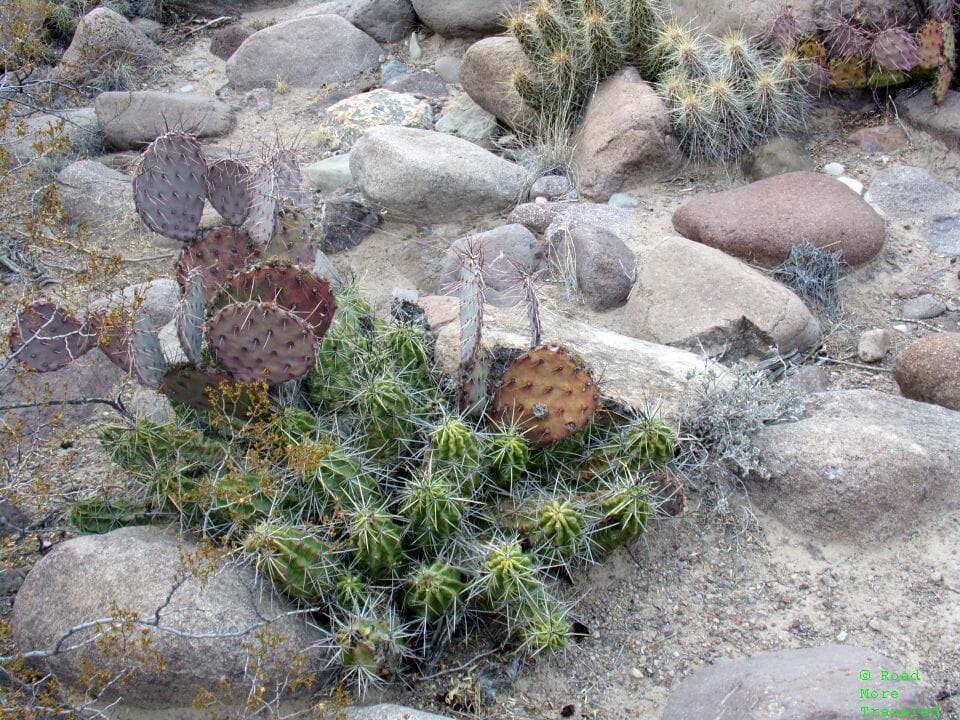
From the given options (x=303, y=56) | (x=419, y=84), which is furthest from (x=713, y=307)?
(x=303, y=56)

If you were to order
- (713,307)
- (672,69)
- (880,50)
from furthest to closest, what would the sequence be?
(672,69) < (880,50) < (713,307)

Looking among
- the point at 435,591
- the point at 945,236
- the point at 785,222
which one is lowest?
the point at 945,236

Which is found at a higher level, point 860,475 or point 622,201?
point 860,475

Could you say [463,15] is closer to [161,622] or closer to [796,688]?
[161,622]

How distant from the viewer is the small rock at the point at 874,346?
415 centimetres

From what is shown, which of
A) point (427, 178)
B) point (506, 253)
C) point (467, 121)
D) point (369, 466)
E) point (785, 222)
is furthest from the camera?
point (467, 121)

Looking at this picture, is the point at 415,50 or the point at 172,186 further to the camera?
the point at 415,50

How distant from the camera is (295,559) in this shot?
8.17 feet

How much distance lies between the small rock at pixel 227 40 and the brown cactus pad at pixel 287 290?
5885 mm

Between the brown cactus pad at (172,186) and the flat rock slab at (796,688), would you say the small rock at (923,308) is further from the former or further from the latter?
the brown cactus pad at (172,186)

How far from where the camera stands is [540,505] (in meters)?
2.76

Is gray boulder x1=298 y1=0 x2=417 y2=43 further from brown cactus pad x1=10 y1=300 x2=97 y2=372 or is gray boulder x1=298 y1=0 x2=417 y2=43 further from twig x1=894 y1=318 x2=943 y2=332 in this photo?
brown cactus pad x1=10 y1=300 x2=97 y2=372

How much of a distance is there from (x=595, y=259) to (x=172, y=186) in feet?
7.14

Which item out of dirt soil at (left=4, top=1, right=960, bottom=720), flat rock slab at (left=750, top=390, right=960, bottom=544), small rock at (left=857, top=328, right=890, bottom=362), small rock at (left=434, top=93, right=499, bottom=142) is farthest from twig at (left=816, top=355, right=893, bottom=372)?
small rock at (left=434, top=93, right=499, bottom=142)
